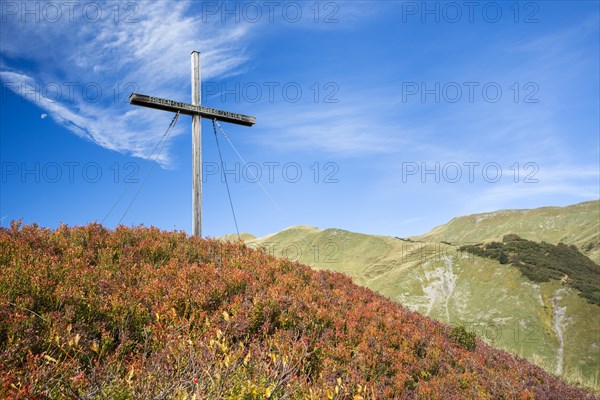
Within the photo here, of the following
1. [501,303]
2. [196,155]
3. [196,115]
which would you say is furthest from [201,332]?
[501,303]

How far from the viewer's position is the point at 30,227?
7.83 m

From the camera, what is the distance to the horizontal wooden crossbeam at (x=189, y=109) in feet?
36.0

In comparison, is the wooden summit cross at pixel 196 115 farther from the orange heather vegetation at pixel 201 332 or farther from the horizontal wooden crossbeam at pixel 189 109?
the orange heather vegetation at pixel 201 332

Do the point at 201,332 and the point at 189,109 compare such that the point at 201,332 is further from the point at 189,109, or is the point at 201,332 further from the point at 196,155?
the point at 189,109

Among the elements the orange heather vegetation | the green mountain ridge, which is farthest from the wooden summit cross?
the green mountain ridge

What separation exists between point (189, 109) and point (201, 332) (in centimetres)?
870

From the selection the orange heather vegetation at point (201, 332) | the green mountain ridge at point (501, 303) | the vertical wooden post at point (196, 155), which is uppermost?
the vertical wooden post at point (196, 155)

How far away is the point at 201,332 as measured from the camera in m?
5.36

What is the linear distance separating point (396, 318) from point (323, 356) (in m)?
3.56

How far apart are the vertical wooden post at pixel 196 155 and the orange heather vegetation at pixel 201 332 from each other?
221 centimetres

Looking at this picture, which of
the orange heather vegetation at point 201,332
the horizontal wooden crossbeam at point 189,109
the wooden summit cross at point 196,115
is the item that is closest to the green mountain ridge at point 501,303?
the horizontal wooden crossbeam at point 189,109

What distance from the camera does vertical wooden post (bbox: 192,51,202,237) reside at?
38.4 feet

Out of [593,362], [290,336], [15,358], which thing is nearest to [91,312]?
[15,358]

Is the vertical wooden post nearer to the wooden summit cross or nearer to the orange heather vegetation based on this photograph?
the wooden summit cross
